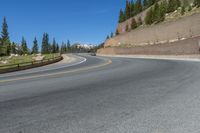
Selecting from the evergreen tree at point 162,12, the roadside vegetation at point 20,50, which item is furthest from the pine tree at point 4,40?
the evergreen tree at point 162,12

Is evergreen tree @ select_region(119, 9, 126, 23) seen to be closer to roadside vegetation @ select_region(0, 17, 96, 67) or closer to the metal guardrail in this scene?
roadside vegetation @ select_region(0, 17, 96, 67)

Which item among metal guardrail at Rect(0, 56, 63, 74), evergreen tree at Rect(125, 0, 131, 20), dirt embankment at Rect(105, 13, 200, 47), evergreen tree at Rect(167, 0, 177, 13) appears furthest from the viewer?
evergreen tree at Rect(125, 0, 131, 20)

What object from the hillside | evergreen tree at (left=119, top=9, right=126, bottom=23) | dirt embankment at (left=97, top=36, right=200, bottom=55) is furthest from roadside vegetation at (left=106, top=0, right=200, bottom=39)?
evergreen tree at (left=119, top=9, right=126, bottom=23)

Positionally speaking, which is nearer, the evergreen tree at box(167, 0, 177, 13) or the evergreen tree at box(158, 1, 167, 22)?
the evergreen tree at box(158, 1, 167, 22)

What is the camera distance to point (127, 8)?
436 ft

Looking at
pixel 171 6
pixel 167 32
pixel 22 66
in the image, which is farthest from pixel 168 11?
pixel 22 66

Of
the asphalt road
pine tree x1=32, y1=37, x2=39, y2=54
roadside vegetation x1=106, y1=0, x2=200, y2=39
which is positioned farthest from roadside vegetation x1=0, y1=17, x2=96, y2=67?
the asphalt road

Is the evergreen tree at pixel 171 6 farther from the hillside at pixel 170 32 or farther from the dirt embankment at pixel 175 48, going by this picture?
the dirt embankment at pixel 175 48

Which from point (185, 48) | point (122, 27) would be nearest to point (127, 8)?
point (122, 27)

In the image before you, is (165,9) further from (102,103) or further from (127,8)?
(102,103)

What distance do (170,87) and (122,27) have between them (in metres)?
112

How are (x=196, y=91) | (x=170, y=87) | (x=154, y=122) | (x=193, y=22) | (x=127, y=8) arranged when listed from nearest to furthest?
1. (x=154, y=122)
2. (x=196, y=91)
3. (x=170, y=87)
4. (x=193, y=22)
5. (x=127, y=8)

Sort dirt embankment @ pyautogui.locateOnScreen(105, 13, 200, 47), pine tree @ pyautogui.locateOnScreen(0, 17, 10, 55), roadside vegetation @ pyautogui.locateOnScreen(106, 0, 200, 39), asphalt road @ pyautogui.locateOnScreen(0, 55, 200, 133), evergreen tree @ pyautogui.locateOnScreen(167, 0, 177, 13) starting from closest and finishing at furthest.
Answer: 1. asphalt road @ pyautogui.locateOnScreen(0, 55, 200, 133)
2. dirt embankment @ pyautogui.locateOnScreen(105, 13, 200, 47)
3. roadside vegetation @ pyautogui.locateOnScreen(106, 0, 200, 39)
4. evergreen tree @ pyautogui.locateOnScreen(167, 0, 177, 13)
5. pine tree @ pyautogui.locateOnScreen(0, 17, 10, 55)

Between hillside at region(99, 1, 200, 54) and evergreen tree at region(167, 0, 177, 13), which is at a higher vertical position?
evergreen tree at region(167, 0, 177, 13)
